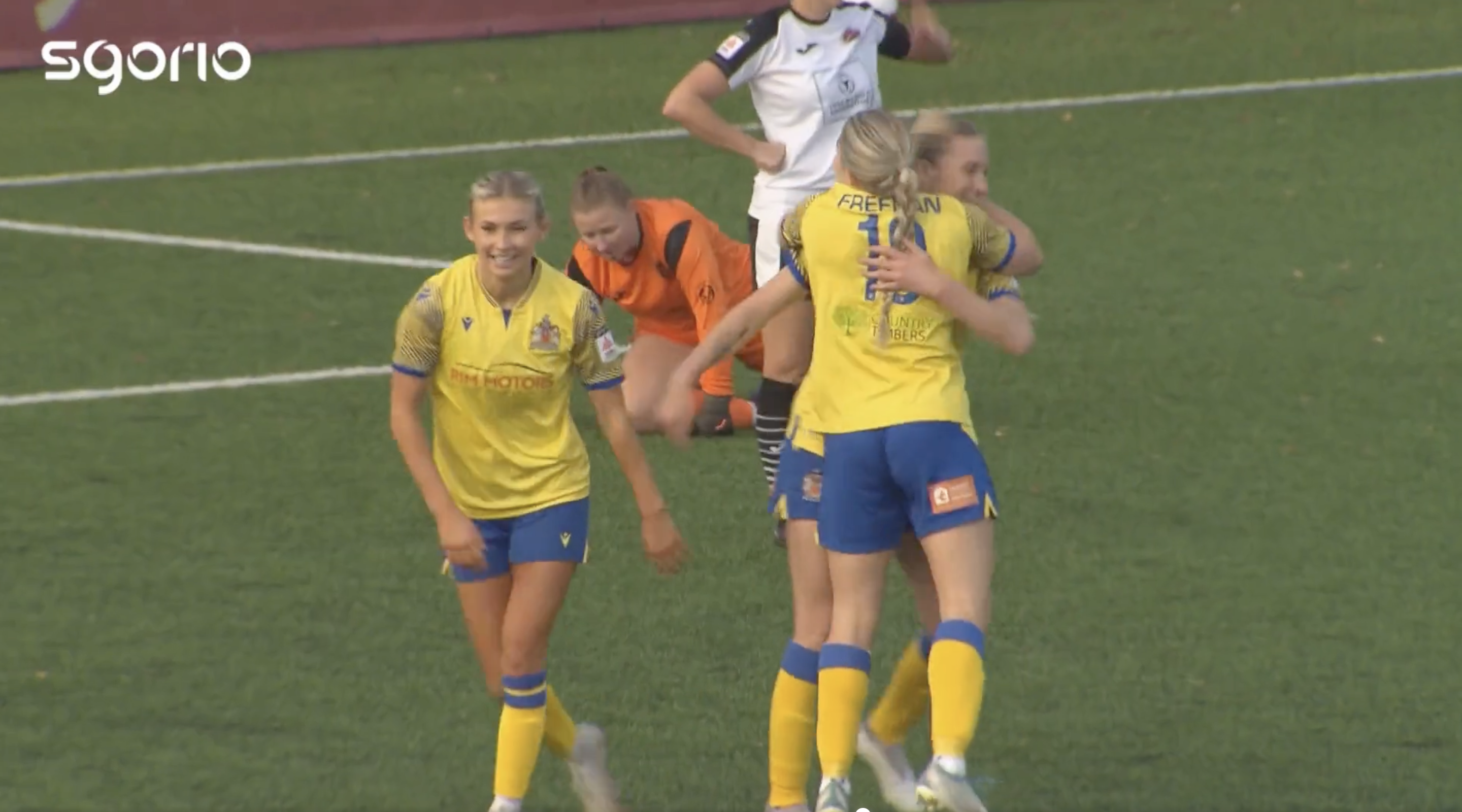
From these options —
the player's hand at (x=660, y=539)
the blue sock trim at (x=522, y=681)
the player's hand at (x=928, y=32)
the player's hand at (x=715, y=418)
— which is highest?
the player's hand at (x=928, y=32)

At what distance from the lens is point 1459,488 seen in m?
10.2

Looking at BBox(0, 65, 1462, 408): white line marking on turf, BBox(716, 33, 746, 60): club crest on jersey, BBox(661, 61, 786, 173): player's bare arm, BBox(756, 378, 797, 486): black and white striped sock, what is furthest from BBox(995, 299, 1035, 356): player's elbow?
BBox(0, 65, 1462, 408): white line marking on turf

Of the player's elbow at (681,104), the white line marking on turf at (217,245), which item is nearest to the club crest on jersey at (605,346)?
the player's elbow at (681,104)

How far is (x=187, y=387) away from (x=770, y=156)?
11.8 feet

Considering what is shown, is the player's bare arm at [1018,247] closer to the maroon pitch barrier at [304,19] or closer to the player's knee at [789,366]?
the player's knee at [789,366]

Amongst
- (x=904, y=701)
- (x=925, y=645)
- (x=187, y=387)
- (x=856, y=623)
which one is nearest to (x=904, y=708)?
(x=904, y=701)

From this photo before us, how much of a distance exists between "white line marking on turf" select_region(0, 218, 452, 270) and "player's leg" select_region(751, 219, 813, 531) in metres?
4.13

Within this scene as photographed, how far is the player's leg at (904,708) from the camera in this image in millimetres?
7121

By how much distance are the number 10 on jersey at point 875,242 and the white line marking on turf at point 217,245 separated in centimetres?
790

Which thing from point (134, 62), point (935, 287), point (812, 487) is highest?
point (134, 62)

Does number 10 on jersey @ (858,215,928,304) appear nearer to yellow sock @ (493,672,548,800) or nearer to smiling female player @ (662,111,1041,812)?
smiling female player @ (662,111,1041,812)

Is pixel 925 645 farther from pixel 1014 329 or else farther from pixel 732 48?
pixel 732 48

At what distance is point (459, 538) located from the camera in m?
6.77

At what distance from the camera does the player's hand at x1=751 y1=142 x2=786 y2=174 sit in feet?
33.4
